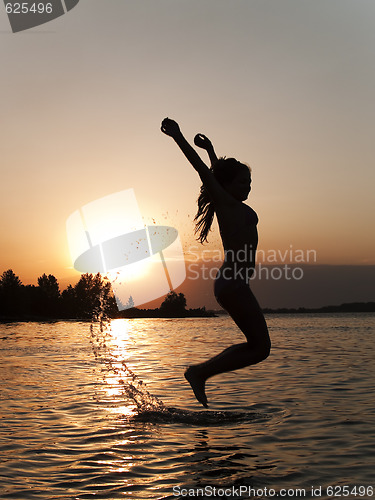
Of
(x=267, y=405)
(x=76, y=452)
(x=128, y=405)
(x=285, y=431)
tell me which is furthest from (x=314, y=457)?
(x=128, y=405)

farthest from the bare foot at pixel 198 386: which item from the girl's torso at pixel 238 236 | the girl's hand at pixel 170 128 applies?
the girl's hand at pixel 170 128

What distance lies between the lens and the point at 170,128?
5316mm

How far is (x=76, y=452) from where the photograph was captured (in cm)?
516

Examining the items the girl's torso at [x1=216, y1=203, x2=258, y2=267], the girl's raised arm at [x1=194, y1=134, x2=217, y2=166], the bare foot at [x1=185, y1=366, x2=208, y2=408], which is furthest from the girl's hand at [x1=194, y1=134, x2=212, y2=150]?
the bare foot at [x1=185, y1=366, x2=208, y2=408]

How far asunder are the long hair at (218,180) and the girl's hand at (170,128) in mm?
579

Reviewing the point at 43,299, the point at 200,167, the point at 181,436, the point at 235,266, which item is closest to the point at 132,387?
the point at 181,436

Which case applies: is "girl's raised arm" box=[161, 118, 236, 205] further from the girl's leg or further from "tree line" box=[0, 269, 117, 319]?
"tree line" box=[0, 269, 117, 319]

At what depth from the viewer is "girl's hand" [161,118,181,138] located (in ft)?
17.3

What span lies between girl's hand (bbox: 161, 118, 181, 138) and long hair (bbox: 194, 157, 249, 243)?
0.58 m

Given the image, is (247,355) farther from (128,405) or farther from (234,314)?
(128,405)

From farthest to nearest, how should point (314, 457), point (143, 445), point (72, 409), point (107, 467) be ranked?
point (72, 409) < point (143, 445) < point (314, 457) < point (107, 467)

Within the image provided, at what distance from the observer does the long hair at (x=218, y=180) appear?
5566 mm

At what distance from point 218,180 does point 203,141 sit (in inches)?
24.5

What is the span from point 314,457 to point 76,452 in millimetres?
2128
